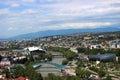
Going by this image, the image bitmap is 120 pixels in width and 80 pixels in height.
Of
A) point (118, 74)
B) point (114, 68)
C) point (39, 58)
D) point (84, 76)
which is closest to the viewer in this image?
point (84, 76)

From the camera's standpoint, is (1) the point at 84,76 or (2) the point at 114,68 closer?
(1) the point at 84,76

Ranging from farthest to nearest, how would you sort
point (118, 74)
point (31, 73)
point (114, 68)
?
point (114, 68)
point (118, 74)
point (31, 73)

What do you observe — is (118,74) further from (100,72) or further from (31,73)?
(31,73)

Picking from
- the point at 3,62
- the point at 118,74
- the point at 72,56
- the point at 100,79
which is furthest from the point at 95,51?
the point at 100,79

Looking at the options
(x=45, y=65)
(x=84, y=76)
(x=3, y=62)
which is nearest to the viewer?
(x=84, y=76)

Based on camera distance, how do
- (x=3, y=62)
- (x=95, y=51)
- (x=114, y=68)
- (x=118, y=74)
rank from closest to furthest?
(x=118, y=74) < (x=114, y=68) < (x=3, y=62) < (x=95, y=51)

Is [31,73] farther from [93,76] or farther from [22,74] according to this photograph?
[93,76]

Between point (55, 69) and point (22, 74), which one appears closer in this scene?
point (22, 74)

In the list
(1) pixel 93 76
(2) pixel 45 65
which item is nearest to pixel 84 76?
(1) pixel 93 76
